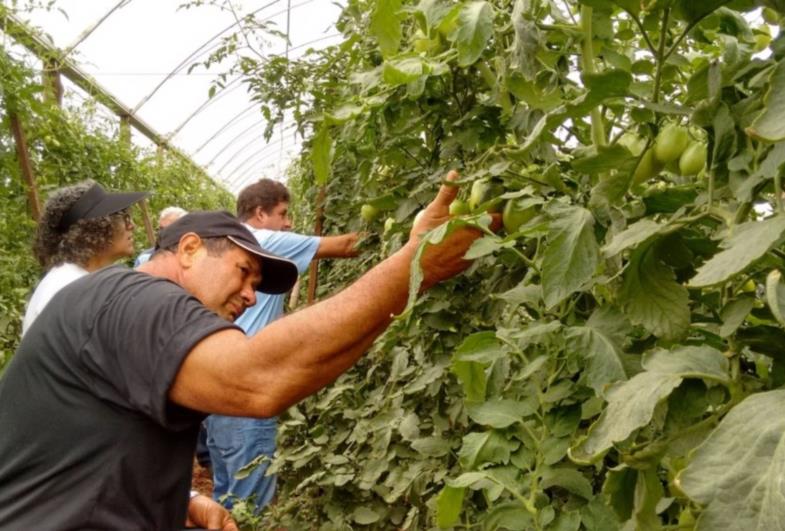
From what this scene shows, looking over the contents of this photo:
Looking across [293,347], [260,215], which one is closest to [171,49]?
[260,215]

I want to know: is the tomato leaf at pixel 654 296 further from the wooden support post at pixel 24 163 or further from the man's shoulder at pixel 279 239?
the wooden support post at pixel 24 163

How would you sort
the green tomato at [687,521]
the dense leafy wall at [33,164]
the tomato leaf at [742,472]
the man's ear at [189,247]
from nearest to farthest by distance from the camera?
1. the tomato leaf at [742,472]
2. the green tomato at [687,521]
3. the man's ear at [189,247]
4. the dense leafy wall at [33,164]

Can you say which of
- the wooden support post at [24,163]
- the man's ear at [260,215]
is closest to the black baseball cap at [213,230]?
the man's ear at [260,215]

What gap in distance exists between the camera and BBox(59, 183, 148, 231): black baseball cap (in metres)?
2.40

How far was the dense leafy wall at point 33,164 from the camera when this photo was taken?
11.6ft

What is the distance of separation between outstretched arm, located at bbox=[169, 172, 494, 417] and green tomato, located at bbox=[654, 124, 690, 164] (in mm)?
333

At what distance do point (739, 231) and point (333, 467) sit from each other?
1775mm

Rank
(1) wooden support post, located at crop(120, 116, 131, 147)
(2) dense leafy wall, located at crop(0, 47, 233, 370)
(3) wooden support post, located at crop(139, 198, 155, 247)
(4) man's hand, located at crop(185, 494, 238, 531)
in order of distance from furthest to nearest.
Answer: (1) wooden support post, located at crop(120, 116, 131, 147) < (3) wooden support post, located at crop(139, 198, 155, 247) < (2) dense leafy wall, located at crop(0, 47, 233, 370) < (4) man's hand, located at crop(185, 494, 238, 531)

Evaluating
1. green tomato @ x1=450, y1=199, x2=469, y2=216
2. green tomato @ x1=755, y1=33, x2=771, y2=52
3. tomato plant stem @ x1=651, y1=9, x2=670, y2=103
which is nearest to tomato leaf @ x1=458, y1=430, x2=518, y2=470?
green tomato @ x1=450, y1=199, x2=469, y2=216

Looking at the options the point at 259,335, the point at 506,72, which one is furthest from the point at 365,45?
the point at 259,335

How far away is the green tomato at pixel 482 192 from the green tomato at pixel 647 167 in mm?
208

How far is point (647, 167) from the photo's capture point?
2.74 feet

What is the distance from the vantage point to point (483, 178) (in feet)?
3.15

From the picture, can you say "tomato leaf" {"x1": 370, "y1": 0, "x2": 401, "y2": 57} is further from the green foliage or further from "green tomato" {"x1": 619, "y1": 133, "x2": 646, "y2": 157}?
"green tomato" {"x1": 619, "y1": 133, "x2": 646, "y2": 157}
